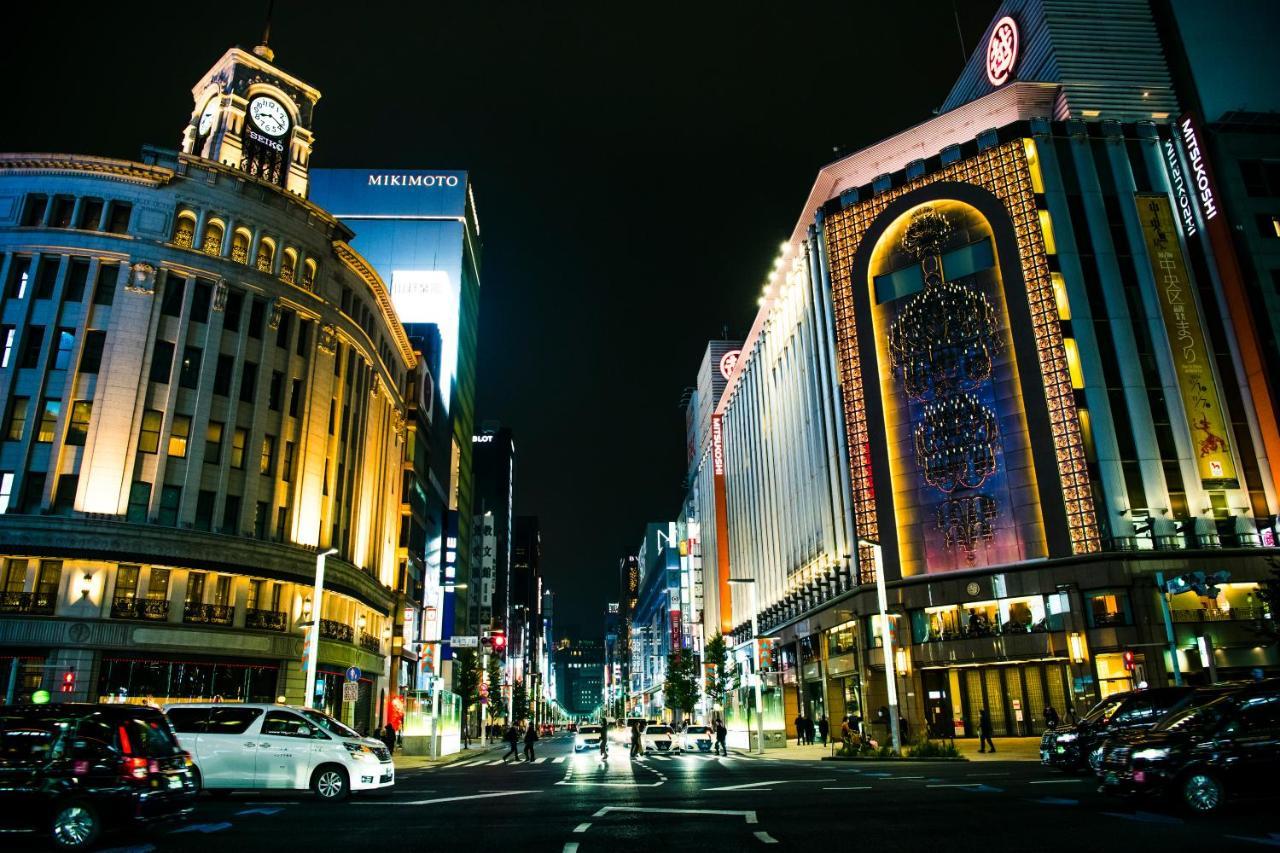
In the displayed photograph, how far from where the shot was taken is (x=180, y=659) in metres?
39.1

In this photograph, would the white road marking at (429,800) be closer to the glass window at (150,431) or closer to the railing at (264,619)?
the railing at (264,619)

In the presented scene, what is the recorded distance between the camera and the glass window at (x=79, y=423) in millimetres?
38844

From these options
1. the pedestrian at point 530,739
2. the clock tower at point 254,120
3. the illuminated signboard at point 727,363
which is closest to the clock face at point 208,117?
the clock tower at point 254,120

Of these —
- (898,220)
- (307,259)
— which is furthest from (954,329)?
(307,259)

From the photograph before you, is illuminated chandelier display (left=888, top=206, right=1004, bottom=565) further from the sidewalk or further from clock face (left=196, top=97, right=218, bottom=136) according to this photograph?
clock face (left=196, top=97, right=218, bottom=136)

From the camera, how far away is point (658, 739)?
165ft

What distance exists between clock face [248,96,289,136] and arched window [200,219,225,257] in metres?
14.2

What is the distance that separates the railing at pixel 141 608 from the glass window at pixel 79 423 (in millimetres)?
7839

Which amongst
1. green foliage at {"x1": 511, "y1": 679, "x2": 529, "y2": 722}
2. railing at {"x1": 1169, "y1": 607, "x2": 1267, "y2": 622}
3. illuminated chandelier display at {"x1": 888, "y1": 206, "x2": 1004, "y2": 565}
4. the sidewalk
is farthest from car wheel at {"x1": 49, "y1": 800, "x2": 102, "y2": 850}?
green foliage at {"x1": 511, "y1": 679, "x2": 529, "y2": 722}

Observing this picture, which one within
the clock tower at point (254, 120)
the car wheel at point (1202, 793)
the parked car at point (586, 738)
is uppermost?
the clock tower at point (254, 120)

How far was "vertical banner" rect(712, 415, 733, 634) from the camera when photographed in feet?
322

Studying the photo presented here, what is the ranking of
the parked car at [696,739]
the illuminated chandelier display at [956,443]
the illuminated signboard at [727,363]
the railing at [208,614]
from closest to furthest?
the railing at [208,614] < the illuminated chandelier display at [956,443] < the parked car at [696,739] < the illuminated signboard at [727,363]

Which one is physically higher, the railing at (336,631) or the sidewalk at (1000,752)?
the railing at (336,631)

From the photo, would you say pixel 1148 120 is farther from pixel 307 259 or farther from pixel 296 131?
pixel 296 131
